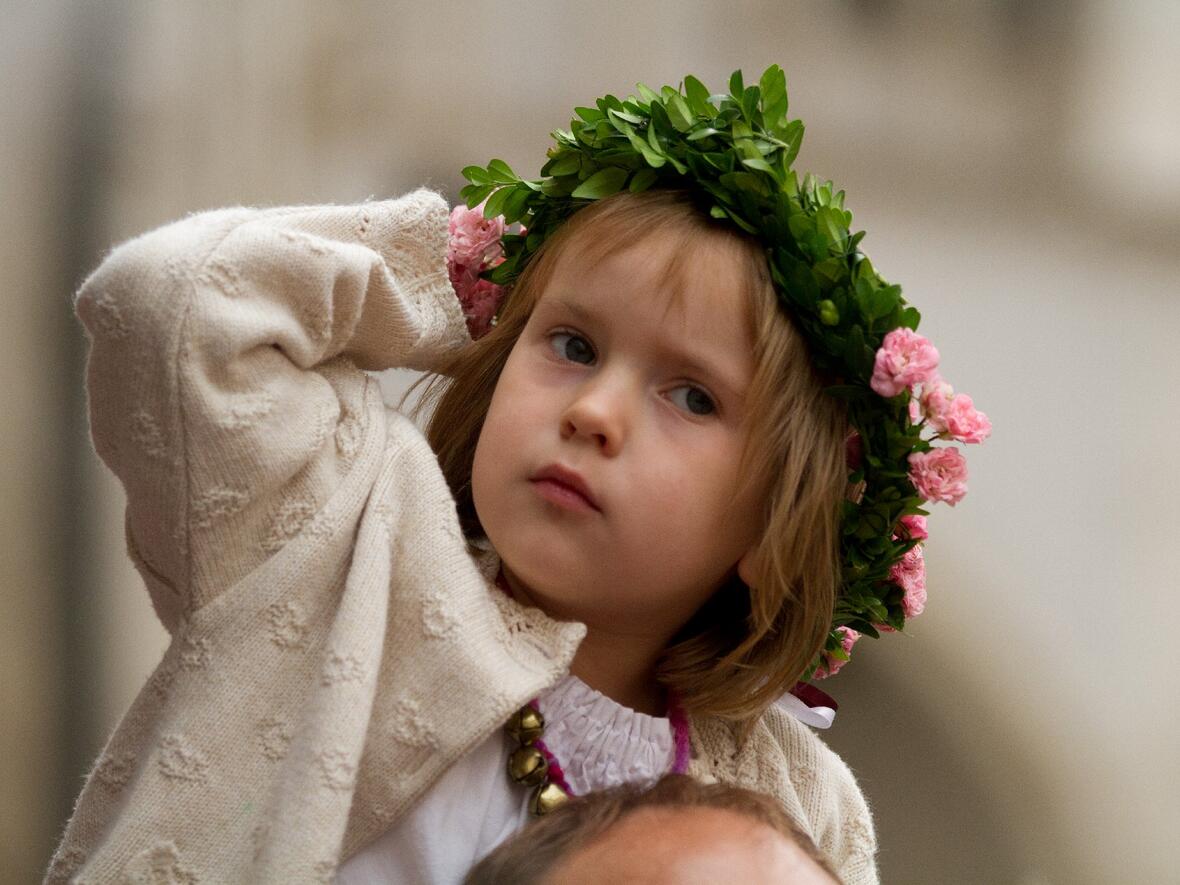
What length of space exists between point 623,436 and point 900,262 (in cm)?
138

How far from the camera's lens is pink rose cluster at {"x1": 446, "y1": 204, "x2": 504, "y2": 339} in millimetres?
1346

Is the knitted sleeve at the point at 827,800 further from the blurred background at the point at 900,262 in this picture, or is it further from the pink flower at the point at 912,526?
the blurred background at the point at 900,262

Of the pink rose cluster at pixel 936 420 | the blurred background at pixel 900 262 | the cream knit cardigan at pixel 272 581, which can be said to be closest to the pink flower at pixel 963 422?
the pink rose cluster at pixel 936 420

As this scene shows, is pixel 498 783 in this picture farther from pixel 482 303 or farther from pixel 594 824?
pixel 482 303

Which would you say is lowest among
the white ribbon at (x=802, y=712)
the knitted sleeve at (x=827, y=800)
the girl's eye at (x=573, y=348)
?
the knitted sleeve at (x=827, y=800)

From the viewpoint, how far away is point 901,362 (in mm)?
1150

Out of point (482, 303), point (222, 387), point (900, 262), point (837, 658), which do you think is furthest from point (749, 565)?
point (900, 262)

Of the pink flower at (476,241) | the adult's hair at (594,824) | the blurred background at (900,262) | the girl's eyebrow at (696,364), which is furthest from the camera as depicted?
the blurred background at (900,262)

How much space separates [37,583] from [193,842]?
0.95 m

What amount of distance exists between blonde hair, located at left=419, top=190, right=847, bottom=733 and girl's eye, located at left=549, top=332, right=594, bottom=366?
0.07 m

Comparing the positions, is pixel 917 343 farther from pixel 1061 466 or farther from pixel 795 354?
pixel 1061 466

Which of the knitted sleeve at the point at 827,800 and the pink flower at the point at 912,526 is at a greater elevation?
the pink flower at the point at 912,526

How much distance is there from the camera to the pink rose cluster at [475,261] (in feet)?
4.42

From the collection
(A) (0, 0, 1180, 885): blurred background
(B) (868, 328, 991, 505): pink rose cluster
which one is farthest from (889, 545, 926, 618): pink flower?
(A) (0, 0, 1180, 885): blurred background
